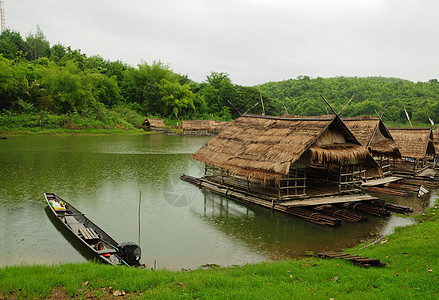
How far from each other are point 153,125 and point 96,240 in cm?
5018

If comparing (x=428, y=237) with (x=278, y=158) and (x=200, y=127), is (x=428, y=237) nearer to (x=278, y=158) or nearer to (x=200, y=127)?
(x=278, y=158)

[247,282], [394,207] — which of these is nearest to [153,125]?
[394,207]

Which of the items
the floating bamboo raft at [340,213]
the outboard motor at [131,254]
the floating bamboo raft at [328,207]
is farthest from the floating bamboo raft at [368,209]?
the outboard motor at [131,254]

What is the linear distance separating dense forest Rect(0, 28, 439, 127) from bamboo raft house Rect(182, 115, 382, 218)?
3376 cm

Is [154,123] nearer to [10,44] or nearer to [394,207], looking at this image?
[10,44]

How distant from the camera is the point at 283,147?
14594mm

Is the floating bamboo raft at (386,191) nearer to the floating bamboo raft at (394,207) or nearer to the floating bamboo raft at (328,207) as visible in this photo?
the floating bamboo raft at (394,207)

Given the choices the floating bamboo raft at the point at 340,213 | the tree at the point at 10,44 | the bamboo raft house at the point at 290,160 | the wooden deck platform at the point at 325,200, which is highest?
the tree at the point at 10,44

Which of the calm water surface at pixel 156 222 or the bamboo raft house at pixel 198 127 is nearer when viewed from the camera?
the calm water surface at pixel 156 222

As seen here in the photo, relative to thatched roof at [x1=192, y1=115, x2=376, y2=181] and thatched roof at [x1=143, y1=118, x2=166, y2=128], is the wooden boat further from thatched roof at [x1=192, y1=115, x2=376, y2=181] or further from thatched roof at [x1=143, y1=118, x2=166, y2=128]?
thatched roof at [x1=143, y1=118, x2=166, y2=128]

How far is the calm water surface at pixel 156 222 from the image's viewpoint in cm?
974

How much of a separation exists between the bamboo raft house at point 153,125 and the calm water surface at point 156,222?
1444 inches

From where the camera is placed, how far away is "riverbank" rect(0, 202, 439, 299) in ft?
19.4

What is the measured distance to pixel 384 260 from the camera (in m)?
8.05
